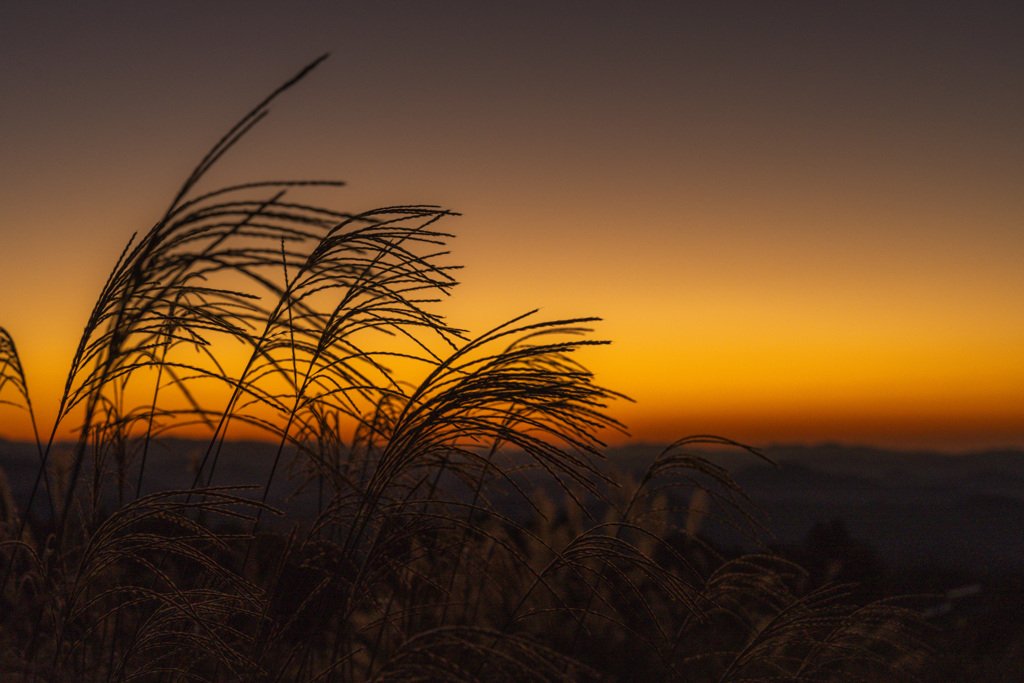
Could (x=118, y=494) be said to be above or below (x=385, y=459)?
below

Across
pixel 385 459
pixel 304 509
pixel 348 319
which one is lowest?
pixel 304 509

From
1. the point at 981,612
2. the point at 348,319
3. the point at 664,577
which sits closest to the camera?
the point at 664,577

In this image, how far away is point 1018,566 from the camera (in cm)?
913

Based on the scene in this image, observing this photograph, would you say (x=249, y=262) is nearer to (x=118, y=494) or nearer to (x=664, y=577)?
(x=664, y=577)

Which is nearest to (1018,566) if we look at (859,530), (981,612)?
(981,612)

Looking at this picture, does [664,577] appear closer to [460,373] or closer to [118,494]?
[460,373]

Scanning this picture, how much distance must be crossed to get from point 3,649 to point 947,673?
18.2 feet

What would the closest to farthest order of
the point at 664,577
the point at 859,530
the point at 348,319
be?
the point at 664,577
the point at 348,319
the point at 859,530

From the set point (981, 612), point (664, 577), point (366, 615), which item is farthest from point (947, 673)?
Result: point (664, 577)

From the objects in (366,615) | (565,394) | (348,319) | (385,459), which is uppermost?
(348,319)

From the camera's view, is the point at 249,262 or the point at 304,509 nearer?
the point at 249,262

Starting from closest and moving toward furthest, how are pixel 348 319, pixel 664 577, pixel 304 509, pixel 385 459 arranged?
pixel 385 459, pixel 664 577, pixel 348 319, pixel 304 509

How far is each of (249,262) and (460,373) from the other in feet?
1.74

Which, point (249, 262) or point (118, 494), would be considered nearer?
point (249, 262)
